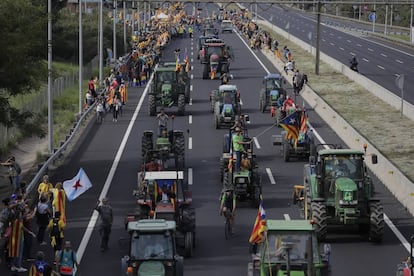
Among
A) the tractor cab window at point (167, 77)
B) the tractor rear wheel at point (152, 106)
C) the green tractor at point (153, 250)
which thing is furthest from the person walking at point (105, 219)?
the tractor cab window at point (167, 77)

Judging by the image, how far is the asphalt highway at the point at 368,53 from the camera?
8088 cm

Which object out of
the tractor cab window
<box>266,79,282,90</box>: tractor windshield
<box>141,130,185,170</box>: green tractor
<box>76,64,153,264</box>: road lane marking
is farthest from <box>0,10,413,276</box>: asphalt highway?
the tractor cab window

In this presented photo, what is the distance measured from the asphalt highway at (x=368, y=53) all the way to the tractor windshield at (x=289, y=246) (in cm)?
4464

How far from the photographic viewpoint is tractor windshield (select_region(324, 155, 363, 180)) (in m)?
29.1

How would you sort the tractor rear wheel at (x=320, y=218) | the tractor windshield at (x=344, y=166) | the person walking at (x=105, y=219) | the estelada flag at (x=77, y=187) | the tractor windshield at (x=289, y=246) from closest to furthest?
the tractor windshield at (x=289, y=246) < the person walking at (x=105, y=219) < the estelada flag at (x=77, y=187) < the tractor rear wheel at (x=320, y=218) < the tractor windshield at (x=344, y=166)

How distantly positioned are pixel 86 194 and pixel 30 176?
145 inches

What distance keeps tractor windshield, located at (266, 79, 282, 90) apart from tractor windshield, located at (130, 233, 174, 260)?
115 feet

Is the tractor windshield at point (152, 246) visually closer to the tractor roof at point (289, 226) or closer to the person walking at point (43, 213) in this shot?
the tractor roof at point (289, 226)

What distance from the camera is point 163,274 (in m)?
22.5

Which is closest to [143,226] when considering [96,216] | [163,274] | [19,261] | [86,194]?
[163,274]

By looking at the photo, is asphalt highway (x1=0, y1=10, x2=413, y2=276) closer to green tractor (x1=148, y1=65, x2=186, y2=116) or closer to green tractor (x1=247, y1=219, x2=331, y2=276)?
green tractor (x1=148, y1=65, x2=186, y2=116)

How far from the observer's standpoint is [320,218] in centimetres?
2873

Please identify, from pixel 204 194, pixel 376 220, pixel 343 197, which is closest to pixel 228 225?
pixel 343 197

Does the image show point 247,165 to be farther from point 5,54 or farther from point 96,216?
point 5,54
